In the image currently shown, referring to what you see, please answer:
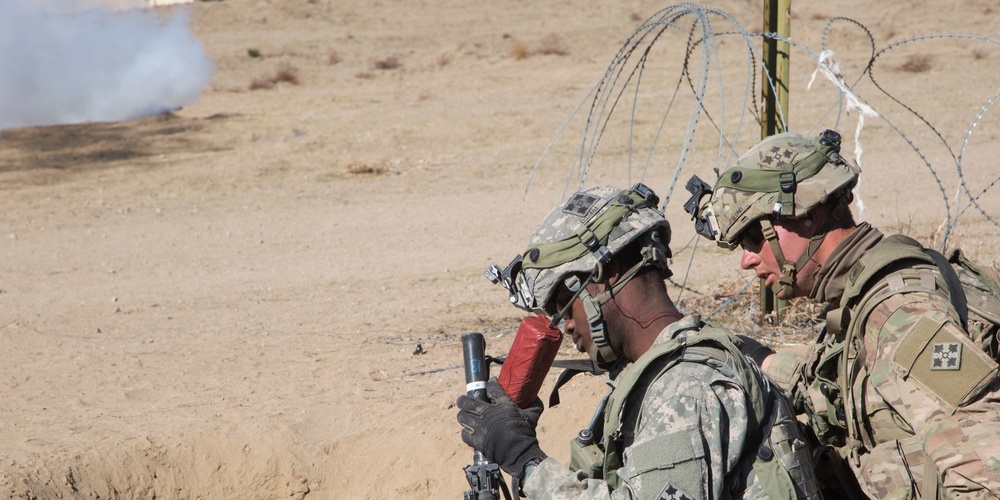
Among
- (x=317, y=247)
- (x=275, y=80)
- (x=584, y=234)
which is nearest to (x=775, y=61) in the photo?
(x=584, y=234)

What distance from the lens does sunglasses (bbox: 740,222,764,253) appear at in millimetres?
3377

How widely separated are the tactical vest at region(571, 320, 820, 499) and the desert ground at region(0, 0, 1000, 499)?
2565mm

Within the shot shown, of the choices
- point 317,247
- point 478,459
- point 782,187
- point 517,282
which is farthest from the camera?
point 317,247

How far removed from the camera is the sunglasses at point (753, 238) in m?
3.38

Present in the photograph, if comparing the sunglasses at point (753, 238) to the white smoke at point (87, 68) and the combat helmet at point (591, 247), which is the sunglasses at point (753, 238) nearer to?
the combat helmet at point (591, 247)

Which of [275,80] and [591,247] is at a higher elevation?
[591,247]

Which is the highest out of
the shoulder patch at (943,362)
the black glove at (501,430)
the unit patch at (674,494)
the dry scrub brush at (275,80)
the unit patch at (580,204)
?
the unit patch at (580,204)

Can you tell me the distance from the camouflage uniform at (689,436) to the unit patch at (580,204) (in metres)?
0.42

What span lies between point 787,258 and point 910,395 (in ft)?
2.22

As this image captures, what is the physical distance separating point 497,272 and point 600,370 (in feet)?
1.40

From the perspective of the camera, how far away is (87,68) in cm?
1847

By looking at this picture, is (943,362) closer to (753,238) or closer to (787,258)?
(787,258)

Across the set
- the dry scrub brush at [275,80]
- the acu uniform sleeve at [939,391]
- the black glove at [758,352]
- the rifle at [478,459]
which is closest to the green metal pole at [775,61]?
the black glove at [758,352]

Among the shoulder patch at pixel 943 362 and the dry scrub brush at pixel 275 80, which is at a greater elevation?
the shoulder patch at pixel 943 362
